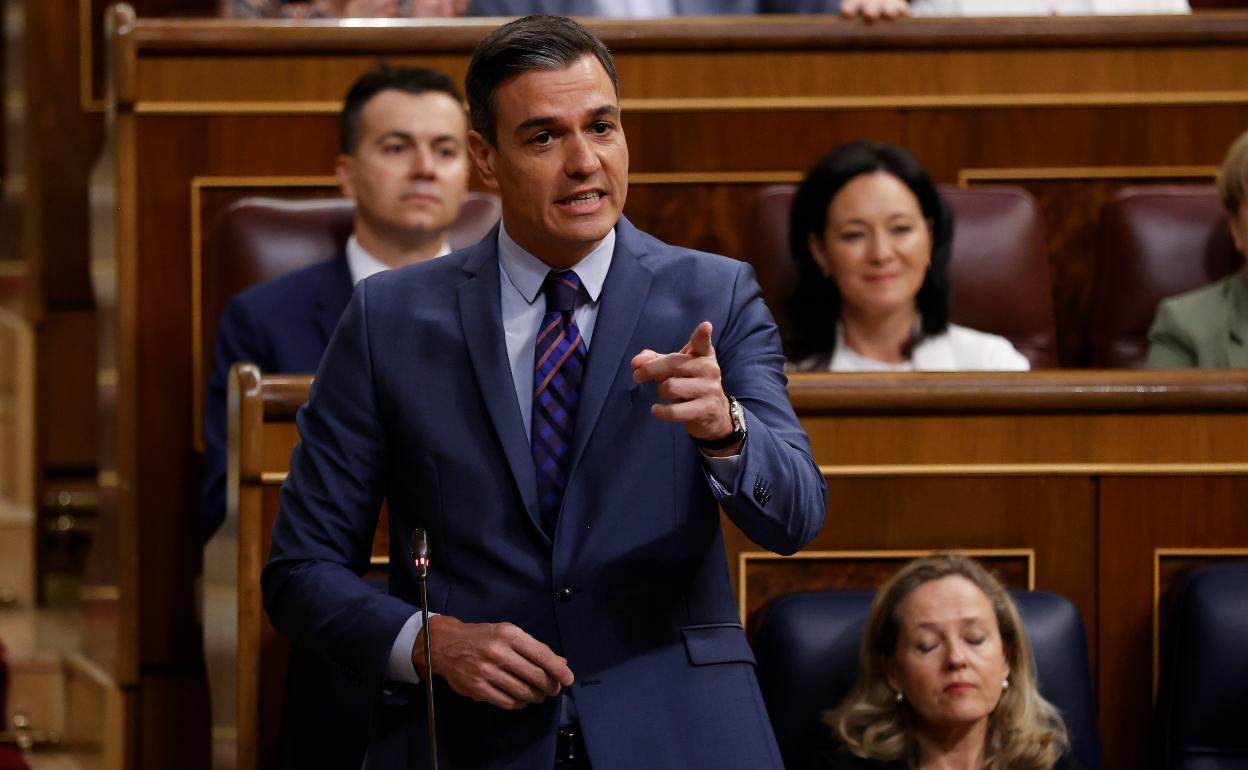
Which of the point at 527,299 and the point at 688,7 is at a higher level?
the point at 688,7

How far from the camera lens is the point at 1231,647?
0.99 m

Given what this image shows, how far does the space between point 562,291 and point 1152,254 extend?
0.82 m

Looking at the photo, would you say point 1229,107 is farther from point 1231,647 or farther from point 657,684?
point 657,684

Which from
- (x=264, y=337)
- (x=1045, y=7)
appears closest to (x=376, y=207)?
(x=264, y=337)

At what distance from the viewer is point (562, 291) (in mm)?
703

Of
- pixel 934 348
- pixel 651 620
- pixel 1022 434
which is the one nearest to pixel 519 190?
pixel 651 620

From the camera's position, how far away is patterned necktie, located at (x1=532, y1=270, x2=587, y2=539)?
0.69 m

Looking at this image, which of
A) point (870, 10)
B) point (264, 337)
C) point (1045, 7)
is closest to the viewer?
point (264, 337)

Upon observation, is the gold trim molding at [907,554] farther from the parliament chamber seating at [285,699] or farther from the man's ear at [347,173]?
the man's ear at [347,173]

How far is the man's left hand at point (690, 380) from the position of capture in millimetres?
602

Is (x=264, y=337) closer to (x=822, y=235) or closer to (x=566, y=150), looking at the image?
(x=822, y=235)

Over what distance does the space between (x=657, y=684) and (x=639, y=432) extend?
92 mm

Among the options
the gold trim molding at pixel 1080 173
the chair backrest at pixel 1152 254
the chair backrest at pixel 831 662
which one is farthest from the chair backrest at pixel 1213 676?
the gold trim molding at pixel 1080 173

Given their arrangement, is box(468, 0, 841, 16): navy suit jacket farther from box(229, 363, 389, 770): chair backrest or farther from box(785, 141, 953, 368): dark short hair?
box(229, 363, 389, 770): chair backrest
